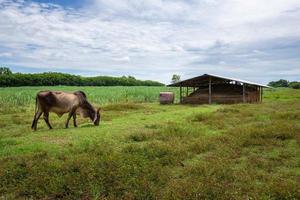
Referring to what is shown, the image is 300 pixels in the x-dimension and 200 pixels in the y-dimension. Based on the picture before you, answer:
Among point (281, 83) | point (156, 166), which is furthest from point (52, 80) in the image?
point (281, 83)

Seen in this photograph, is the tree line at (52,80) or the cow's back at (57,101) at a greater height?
the tree line at (52,80)

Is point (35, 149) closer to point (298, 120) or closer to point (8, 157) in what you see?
point (8, 157)

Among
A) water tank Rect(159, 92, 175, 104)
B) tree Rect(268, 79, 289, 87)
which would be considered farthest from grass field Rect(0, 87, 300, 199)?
tree Rect(268, 79, 289, 87)

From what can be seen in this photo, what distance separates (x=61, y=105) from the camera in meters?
13.0

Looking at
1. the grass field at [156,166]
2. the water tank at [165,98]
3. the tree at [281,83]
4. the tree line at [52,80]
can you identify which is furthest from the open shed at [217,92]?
the tree at [281,83]

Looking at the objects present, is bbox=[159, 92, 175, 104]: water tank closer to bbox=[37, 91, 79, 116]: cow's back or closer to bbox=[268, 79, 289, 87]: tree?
bbox=[37, 91, 79, 116]: cow's back

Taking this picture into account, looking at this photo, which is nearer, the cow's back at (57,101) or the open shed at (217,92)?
the cow's back at (57,101)

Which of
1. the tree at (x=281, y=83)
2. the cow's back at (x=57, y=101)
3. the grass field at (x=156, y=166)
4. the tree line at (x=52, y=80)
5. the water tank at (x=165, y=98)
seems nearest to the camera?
the grass field at (x=156, y=166)

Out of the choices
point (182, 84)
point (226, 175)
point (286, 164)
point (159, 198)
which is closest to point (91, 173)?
point (159, 198)

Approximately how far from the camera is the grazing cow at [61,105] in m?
12.8

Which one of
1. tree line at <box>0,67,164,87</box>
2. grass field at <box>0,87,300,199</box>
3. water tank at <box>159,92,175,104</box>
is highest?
tree line at <box>0,67,164,87</box>

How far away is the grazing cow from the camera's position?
12.8m

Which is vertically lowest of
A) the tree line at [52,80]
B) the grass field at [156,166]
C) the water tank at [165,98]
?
the grass field at [156,166]

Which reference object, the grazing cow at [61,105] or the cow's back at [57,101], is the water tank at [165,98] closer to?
the grazing cow at [61,105]
